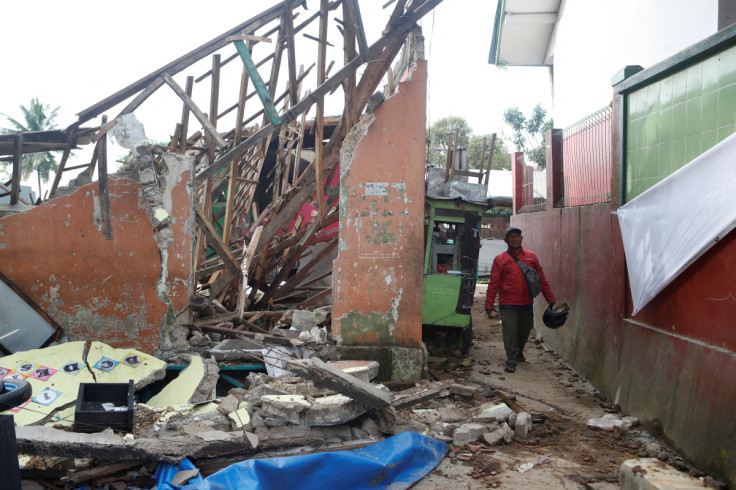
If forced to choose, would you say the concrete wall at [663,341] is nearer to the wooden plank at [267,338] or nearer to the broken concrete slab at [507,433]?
the broken concrete slab at [507,433]

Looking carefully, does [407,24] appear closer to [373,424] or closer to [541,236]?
[373,424]

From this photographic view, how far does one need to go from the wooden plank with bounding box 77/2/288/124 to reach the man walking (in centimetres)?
410

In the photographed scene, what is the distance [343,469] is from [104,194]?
3.77m

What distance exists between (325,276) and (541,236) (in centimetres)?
424

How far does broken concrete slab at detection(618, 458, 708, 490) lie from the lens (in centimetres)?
327

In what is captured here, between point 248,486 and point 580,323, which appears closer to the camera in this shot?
point 248,486

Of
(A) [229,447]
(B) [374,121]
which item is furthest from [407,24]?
(A) [229,447]

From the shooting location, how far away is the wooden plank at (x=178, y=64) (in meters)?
5.79

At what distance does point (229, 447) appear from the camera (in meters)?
3.99

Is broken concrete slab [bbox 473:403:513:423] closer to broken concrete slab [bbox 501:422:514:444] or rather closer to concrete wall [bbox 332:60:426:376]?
broken concrete slab [bbox 501:422:514:444]

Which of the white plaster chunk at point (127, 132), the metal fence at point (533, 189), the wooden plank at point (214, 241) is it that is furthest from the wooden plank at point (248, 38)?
the metal fence at point (533, 189)

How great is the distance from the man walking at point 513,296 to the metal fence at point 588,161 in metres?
1.30

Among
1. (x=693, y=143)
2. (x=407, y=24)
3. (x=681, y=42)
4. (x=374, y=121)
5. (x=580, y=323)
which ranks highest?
(x=681, y=42)

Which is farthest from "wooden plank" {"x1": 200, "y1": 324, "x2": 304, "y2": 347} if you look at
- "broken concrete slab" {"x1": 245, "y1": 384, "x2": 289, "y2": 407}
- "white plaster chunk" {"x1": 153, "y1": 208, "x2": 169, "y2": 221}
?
"white plaster chunk" {"x1": 153, "y1": 208, "x2": 169, "y2": 221}
